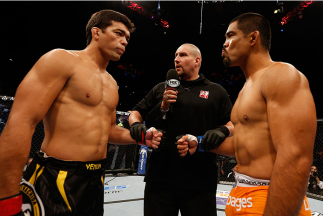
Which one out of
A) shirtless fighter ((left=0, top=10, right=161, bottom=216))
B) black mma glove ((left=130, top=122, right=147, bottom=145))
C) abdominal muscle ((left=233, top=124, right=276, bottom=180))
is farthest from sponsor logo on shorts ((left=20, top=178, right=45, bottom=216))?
abdominal muscle ((left=233, top=124, right=276, bottom=180))

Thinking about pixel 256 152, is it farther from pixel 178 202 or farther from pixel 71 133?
pixel 71 133

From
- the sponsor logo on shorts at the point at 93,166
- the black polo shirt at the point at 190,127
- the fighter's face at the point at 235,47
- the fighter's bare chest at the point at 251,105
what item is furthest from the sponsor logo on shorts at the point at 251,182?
the sponsor logo on shorts at the point at 93,166

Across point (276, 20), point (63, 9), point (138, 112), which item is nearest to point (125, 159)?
point (138, 112)

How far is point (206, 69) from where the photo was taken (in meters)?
12.7

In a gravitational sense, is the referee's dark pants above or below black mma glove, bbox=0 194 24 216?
below

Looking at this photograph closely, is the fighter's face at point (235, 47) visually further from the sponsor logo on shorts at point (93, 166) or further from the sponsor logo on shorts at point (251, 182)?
the sponsor logo on shorts at point (93, 166)

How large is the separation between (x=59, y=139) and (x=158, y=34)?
1136 cm

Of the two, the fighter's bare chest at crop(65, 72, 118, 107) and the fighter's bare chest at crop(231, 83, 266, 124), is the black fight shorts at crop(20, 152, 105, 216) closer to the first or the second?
the fighter's bare chest at crop(65, 72, 118, 107)

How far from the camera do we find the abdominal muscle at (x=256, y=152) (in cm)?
107

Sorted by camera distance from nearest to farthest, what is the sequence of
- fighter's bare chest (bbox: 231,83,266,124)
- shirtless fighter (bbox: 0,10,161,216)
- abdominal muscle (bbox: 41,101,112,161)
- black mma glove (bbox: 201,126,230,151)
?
shirtless fighter (bbox: 0,10,161,216) < fighter's bare chest (bbox: 231,83,266,124) < abdominal muscle (bbox: 41,101,112,161) < black mma glove (bbox: 201,126,230,151)

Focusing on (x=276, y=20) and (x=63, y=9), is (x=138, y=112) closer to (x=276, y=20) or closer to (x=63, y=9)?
(x=63, y=9)

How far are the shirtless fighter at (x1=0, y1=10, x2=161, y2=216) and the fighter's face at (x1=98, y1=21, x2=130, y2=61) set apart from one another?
16 centimetres

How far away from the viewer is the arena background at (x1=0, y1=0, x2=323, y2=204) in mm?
7789

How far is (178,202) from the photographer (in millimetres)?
1744
